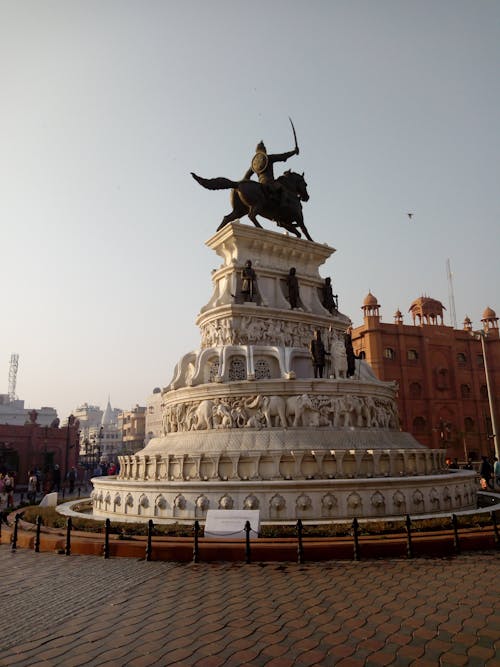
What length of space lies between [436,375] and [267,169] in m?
44.0

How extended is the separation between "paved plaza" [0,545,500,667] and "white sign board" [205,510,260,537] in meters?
1.68

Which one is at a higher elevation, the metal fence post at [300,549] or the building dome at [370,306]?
the building dome at [370,306]

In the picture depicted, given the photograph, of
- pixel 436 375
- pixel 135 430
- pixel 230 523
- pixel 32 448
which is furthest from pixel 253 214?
pixel 135 430

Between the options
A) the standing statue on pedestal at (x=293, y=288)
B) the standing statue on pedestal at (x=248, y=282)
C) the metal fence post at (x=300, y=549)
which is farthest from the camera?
the standing statue on pedestal at (x=293, y=288)

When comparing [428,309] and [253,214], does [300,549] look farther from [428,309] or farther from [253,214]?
[428,309]

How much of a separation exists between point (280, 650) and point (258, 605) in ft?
5.97

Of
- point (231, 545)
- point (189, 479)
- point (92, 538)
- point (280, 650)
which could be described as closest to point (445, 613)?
point (280, 650)

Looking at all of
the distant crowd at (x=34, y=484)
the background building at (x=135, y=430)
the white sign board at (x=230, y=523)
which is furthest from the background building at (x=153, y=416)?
the white sign board at (x=230, y=523)

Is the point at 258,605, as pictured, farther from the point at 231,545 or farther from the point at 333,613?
the point at 231,545

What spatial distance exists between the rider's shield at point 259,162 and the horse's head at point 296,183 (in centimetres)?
122

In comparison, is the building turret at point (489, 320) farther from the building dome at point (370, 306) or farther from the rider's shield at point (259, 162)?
the rider's shield at point (259, 162)

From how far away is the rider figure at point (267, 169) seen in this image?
2766 cm

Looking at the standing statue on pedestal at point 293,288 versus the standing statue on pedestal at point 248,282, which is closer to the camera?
the standing statue on pedestal at point 248,282

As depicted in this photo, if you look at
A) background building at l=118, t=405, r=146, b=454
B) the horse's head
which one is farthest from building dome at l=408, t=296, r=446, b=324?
background building at l=118, t=405, r=146, b=454
